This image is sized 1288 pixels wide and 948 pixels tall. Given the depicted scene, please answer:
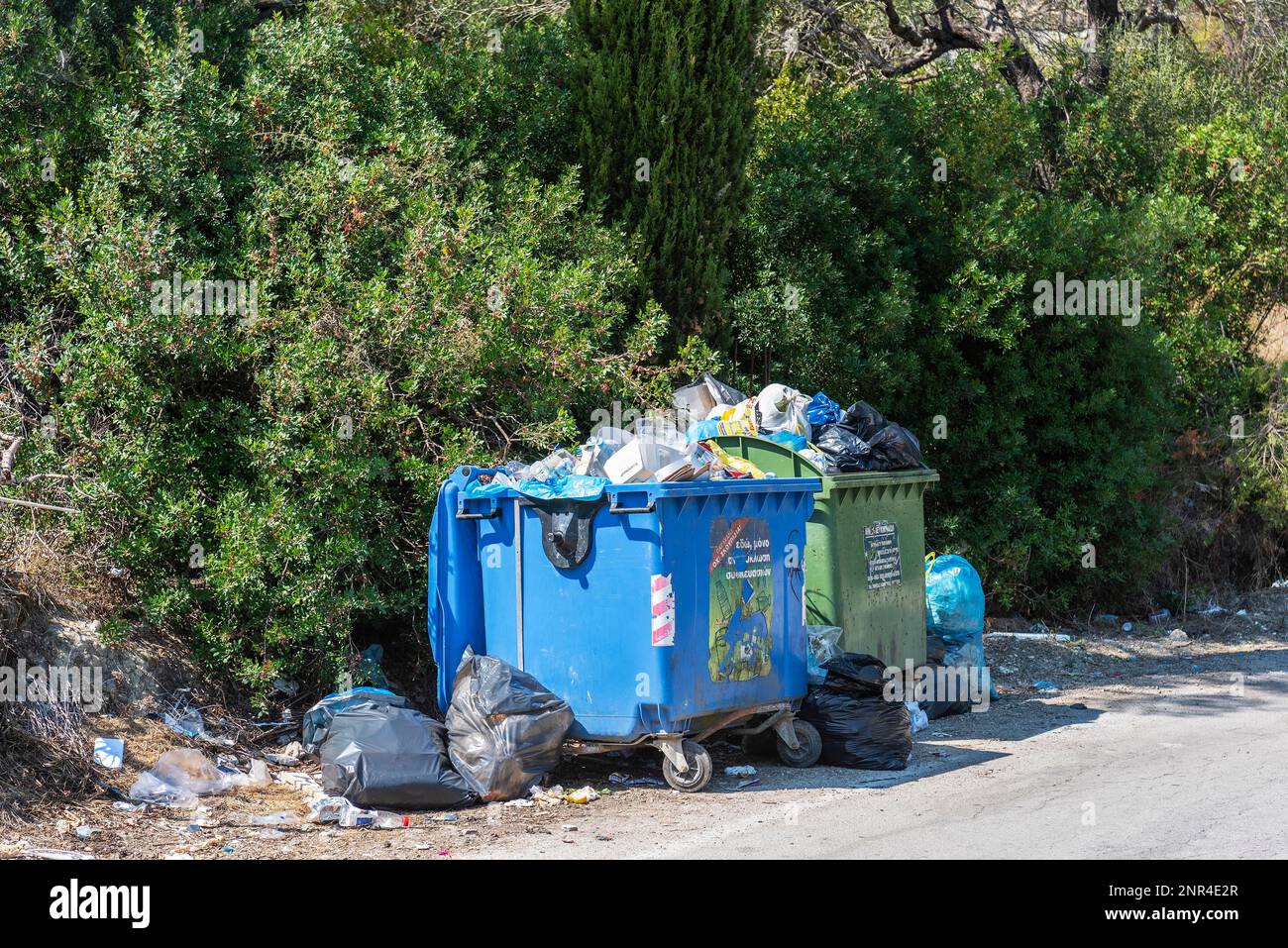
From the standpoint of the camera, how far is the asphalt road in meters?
5.29

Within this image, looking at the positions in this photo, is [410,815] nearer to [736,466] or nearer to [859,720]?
[859,720]

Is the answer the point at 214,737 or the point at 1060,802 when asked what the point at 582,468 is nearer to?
the point at 214,737

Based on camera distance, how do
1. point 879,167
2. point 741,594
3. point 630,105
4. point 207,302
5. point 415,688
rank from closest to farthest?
point 741,594
point 207,302
point 415,688
point 630,105
point 879,167

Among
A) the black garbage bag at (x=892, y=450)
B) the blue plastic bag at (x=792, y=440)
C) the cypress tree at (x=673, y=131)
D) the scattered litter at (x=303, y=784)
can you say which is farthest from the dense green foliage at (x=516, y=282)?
the black garbage bag at (x=892, y=450)

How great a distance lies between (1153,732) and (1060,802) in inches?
88.2

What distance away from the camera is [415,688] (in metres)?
7.75

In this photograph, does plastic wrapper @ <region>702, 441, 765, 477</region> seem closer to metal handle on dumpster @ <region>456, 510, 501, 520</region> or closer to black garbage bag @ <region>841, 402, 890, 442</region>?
black garbage bag @ <region>841, 402, 890, 442</region>

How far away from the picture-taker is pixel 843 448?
7.96 m

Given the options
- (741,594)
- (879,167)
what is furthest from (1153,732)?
(879,167)

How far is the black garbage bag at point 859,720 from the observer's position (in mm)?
6883

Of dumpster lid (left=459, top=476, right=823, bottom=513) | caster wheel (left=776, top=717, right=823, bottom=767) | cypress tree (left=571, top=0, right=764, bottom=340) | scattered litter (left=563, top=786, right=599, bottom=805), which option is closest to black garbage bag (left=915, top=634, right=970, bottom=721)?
caster wheel (left=776, top=717, right=823, bottom=767)

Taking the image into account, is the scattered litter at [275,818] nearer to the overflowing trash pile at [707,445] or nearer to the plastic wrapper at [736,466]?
the overflowing trash pile at [707,445]

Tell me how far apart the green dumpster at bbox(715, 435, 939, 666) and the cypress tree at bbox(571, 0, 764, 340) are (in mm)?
2271

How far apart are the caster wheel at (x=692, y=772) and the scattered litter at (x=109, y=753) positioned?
2521 mm
